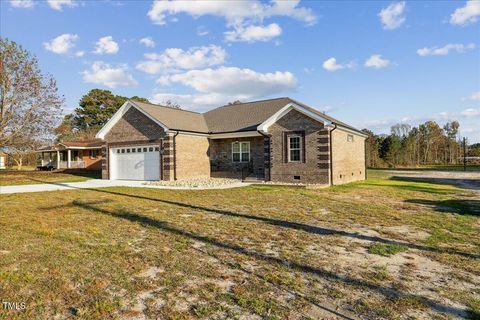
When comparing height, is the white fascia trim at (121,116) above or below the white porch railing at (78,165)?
above

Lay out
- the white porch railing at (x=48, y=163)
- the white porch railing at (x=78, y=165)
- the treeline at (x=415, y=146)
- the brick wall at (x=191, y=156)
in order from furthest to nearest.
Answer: the treeline at (x=415, y=146) < the white porch railing at (x=48, y=163) < the white porch railing at (x=78, y=165) < the brick wall at (x=191, y=156)

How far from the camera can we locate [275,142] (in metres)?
19.6

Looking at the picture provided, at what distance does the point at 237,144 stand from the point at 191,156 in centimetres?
330

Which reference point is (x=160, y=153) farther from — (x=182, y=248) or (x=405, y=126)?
(x=405, y=126)

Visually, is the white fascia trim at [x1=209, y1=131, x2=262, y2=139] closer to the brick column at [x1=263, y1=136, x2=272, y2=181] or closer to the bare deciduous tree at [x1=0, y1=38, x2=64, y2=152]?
the brick column at [x1=263, y1=136, x2=272, y2=181]

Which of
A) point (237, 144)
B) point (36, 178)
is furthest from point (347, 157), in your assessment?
point (36, 178)

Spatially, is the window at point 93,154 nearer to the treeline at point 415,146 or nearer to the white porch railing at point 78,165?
the white porch railing at point 78,165

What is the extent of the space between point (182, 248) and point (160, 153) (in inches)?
645

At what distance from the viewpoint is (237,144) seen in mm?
22844

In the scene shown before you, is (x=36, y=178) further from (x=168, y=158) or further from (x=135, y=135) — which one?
(x=168, y=158)

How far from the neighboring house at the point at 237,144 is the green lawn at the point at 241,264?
360 inches

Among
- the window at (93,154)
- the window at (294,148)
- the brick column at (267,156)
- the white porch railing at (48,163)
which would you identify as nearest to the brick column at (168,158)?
the brick column at (267,156)

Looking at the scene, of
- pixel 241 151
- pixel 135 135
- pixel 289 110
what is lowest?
pixel 241 151

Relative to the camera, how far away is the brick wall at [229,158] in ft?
71.8
